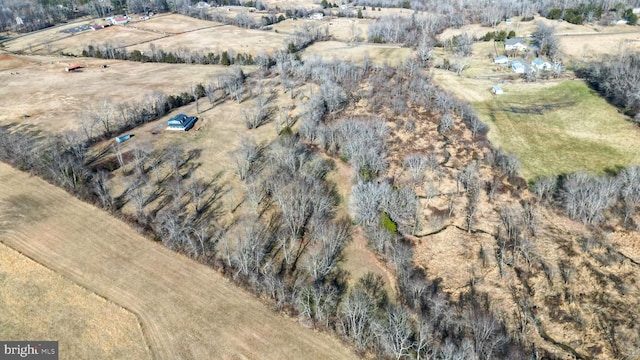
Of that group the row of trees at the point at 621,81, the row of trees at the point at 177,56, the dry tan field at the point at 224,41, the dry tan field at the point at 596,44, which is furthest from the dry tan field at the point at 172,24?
the row of trees at the point at 621,81

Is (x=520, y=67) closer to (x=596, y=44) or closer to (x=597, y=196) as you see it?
(x=596, y=44)

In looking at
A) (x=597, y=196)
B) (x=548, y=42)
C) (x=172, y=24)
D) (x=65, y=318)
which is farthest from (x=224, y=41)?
(x=597, y=196)

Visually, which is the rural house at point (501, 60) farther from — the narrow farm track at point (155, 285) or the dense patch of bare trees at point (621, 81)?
the narrow farm track at point (155, 285)

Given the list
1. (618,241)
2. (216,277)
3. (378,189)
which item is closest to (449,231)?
(378,189)

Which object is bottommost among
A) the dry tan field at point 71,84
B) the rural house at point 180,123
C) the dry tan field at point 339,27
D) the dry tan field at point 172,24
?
the rural house at point 180,123

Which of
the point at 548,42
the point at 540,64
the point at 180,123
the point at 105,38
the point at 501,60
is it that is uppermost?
the point at 105,38

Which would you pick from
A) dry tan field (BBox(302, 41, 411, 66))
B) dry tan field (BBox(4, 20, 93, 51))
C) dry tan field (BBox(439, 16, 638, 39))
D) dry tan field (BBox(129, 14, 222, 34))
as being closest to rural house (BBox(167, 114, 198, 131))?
dry tan field (BBox(302, 41, 411, 66))
